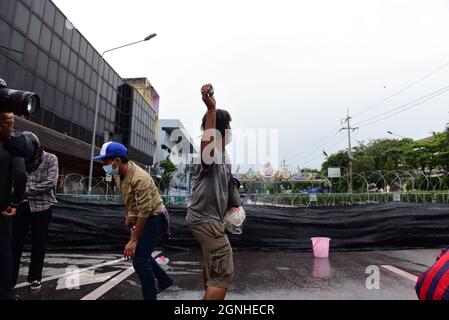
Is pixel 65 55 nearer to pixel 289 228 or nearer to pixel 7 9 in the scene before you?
pixel 7 9

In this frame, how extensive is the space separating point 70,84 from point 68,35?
310 cm

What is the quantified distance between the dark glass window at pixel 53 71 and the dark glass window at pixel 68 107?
67.7 inches

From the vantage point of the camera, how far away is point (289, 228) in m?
7.05

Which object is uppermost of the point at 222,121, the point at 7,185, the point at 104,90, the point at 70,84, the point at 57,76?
the point at 104,90

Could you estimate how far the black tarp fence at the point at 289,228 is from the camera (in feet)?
22.2

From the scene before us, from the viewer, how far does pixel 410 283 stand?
4230 millimetres

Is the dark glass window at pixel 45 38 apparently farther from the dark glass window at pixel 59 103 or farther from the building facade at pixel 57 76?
the dark glass window at pixel 59 103

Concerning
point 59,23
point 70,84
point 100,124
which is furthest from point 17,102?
point 100,124

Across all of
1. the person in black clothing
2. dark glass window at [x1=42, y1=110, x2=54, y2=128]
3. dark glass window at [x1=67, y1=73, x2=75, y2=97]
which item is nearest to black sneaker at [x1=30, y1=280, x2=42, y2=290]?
the person in black clothing

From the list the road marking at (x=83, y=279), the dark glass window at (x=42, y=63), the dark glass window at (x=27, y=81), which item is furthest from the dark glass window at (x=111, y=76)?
the road marking at (x=83, y=279)

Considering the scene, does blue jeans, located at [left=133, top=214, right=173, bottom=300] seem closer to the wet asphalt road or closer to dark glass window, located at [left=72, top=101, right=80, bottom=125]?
the wet asphalt road

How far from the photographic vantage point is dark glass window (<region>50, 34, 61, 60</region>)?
19397 millimetres

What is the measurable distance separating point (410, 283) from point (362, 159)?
1701 inches

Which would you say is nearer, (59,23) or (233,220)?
(233,220)
